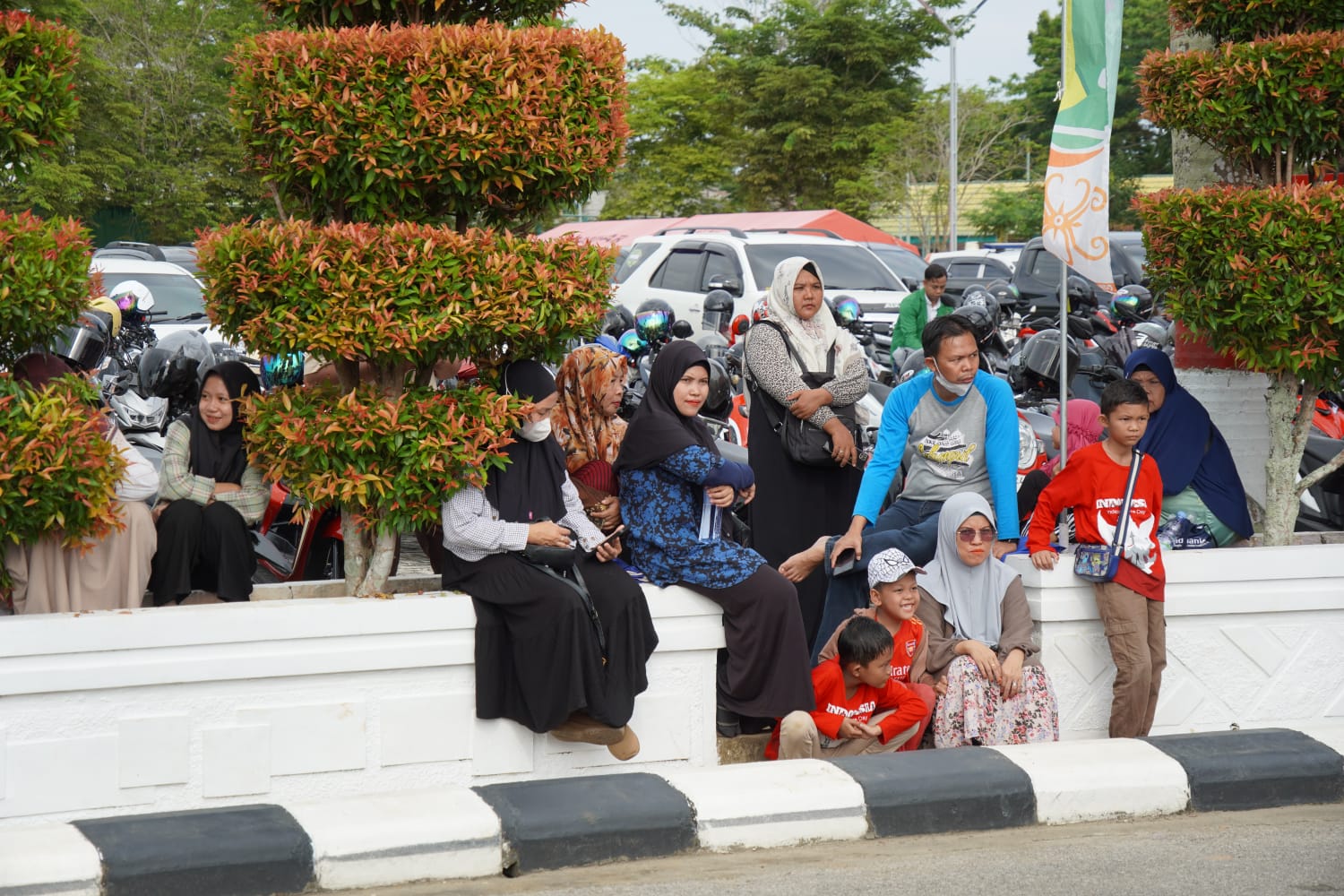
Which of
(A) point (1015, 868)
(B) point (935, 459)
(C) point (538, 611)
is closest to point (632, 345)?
(B) point (935, 459)

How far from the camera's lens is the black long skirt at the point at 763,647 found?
540cm

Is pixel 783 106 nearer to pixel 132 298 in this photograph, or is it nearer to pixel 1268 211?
pixel 132 298

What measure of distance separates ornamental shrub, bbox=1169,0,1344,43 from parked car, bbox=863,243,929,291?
12.7 metres

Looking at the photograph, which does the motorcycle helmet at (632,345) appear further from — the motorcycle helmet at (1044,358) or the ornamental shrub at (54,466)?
the ornamental shrub at (54,466)

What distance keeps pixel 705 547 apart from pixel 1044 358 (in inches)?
171

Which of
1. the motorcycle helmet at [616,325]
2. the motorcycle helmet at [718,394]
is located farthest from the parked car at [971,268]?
the motorcycle helmet at [718,394]

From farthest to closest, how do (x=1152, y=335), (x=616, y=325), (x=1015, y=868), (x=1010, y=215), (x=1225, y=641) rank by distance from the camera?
(x=1010, y=215) → (x=616, y=325) → (x=1152, y=335) → (x=1225, y=641) → (x=1015, y=868)

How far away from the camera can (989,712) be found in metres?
5.61

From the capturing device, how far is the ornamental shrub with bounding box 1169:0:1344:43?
20.9ft

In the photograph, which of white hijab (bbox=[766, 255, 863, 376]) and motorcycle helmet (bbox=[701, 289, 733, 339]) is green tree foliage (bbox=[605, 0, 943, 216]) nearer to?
motorcycle helmet (bbox=[701, 289, 733, 339])

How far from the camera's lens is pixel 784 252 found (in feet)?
56.9

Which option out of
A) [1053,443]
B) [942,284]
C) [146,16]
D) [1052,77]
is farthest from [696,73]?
[1053,443]

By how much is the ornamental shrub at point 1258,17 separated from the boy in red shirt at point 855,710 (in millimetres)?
3180

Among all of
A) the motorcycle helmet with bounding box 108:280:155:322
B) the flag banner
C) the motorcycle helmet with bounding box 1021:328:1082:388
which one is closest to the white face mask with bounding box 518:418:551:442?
the flag banner
